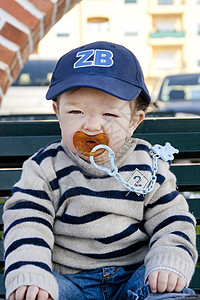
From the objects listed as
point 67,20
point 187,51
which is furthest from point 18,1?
point 187,51

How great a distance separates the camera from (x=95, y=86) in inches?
48.1

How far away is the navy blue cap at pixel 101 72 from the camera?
1.24 m

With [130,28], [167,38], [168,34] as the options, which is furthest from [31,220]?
[168,34]

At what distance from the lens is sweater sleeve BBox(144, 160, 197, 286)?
4.04ft

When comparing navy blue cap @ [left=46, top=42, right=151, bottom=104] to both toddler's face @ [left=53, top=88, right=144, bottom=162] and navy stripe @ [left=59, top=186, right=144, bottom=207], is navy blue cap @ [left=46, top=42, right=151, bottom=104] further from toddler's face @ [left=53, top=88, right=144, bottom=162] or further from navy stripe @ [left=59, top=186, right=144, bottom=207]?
navy stripe @ [left=59, top=186, right=144, bottom=207]

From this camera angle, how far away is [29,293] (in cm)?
113

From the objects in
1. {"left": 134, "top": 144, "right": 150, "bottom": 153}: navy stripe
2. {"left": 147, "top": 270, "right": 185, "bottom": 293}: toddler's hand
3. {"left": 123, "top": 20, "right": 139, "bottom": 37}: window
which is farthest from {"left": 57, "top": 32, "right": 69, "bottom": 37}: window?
{"left": 147, "top": 270, "right": 185, "bottom": 293}: toddler's hand

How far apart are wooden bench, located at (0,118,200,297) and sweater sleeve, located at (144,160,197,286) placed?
360 mm

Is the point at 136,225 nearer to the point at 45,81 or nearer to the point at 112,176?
the point at 112,176

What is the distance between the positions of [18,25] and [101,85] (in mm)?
825

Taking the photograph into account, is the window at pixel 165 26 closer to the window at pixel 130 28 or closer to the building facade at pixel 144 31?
the building facade at pixel 144 31

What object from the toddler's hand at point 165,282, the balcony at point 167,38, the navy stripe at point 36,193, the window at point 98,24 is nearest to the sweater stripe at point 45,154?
the navy stripe at point 36,193

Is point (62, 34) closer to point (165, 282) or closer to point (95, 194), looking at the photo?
point (95, 194)

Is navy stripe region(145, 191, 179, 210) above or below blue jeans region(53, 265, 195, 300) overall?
above
